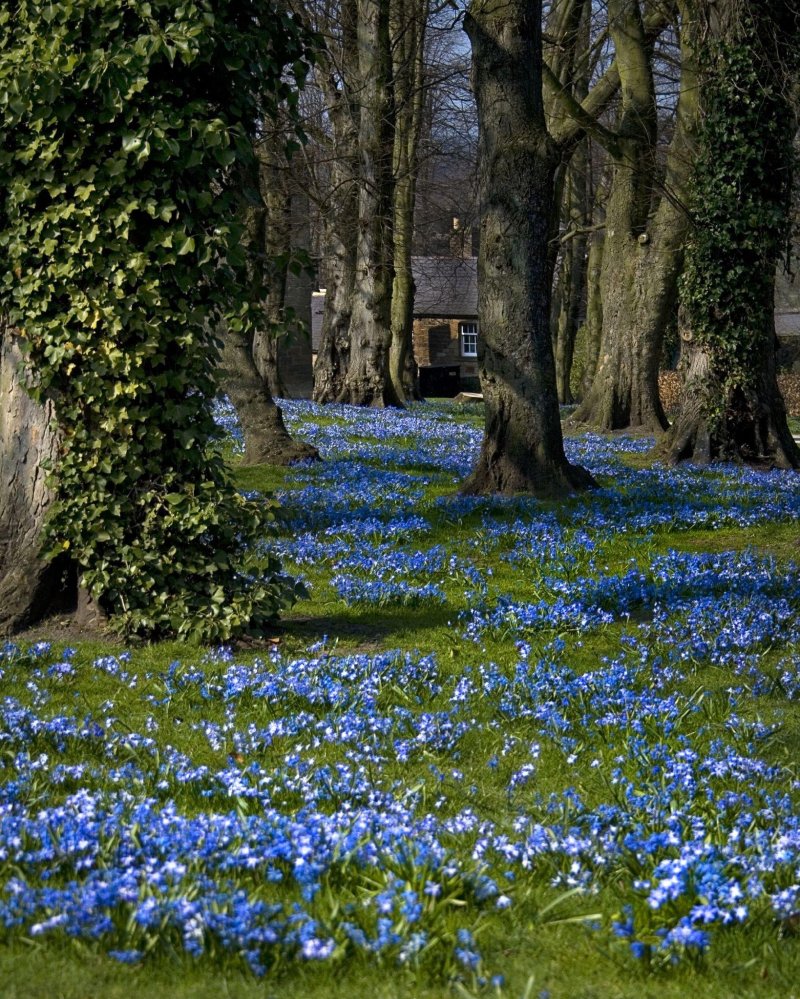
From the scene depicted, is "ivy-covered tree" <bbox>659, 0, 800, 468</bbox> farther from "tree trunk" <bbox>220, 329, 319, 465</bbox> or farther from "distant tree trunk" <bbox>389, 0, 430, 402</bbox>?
"distant tree trunk" <bbox>389, 0, 430, 402</bbox>

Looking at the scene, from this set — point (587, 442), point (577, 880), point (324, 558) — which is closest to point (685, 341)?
point (587, 442)

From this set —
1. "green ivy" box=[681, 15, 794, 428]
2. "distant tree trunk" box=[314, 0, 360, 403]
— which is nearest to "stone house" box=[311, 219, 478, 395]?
"distant tree trunk" box=[314, 0, 360, 403]

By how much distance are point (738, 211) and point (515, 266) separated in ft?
19.0

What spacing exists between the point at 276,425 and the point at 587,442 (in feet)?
21.7

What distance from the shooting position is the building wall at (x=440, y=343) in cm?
6962

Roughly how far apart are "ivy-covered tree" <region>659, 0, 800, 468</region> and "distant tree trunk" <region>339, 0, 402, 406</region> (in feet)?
31.0

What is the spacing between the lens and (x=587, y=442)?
21.0 metres

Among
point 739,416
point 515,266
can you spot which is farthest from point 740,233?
point 515,266

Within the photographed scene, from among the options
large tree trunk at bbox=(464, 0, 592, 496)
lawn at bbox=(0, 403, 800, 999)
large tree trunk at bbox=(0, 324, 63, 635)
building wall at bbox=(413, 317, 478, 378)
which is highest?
building wall at bbox=(413, 317, 478, 378)

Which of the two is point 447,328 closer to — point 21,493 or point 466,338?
point 466,338

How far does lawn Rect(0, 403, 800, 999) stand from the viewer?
3.48 metres

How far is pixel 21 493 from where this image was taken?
7.64 metres

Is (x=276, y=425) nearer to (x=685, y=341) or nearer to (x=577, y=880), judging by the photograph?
(x=685, y=341)

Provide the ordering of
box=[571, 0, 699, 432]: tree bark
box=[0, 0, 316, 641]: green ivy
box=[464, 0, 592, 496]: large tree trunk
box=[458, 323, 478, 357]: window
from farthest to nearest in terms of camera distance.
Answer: box=[458, 323, 478, 357]: window
box=[571, 0, 699, 432]: tree bark
box=[464, 0, 592, 496]: large tree trunk
box=[0, 0, 316, 641]: green ivy
